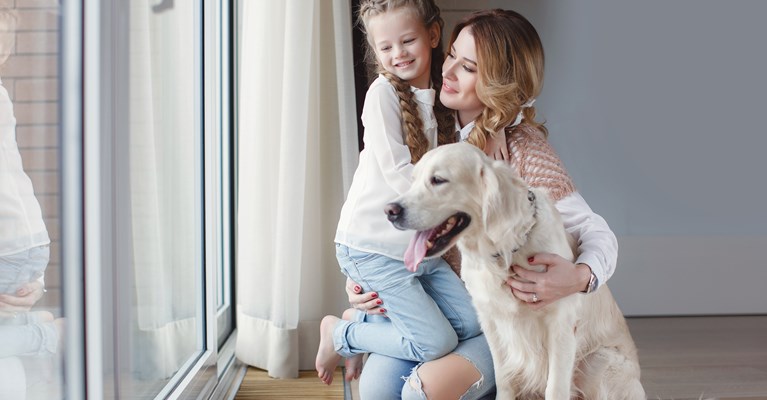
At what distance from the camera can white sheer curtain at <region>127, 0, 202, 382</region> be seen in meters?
1.47

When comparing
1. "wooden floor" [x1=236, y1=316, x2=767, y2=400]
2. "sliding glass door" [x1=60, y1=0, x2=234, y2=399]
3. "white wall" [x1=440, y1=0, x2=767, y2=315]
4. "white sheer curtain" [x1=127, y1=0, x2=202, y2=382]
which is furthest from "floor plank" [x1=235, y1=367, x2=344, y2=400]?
"white wall" [x1=440, y1=0, x2=767, y2=315]

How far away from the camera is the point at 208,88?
219 cm

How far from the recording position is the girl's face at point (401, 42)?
1.86m

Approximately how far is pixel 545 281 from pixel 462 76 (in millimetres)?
576

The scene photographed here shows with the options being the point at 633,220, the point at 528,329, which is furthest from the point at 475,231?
the point at 633,220

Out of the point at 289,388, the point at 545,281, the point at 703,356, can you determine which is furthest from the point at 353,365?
the point at 703,356

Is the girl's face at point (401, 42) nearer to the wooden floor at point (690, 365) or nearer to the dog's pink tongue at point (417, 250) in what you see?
the dog's pink tongue at point (417, 250)

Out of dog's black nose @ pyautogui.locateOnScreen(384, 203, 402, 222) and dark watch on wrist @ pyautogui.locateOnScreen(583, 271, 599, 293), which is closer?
dog's black nose @ pyautogui.locateOnScreen(384, 203, 402, 222)

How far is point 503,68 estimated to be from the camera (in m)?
1.74

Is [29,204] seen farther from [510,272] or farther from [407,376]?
[407,376]

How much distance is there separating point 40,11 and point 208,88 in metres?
1.18

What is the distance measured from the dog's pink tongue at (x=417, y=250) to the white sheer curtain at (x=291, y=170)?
1.24 m

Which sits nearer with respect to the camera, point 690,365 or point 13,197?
point 13,197

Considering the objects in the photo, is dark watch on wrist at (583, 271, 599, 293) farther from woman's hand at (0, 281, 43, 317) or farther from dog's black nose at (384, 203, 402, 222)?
woman's hand at (0, 281, 43, 317)
